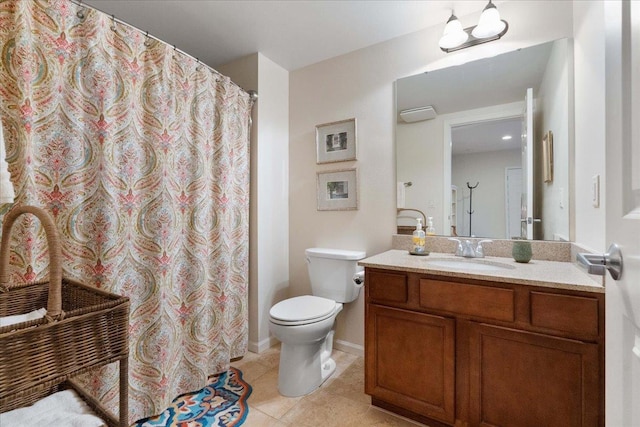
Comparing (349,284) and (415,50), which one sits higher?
(415,50)

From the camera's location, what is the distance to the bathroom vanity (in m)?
1.09

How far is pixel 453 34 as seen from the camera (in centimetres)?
173

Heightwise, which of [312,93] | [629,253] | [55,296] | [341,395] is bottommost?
[341,395]

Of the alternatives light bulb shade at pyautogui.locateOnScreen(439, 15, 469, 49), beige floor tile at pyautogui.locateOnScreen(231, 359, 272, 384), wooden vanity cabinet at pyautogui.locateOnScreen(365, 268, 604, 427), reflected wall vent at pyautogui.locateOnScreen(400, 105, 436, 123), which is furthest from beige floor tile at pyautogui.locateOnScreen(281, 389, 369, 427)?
light bulb shade at pyautogui.locateOnScreen(439, 15, 469, 49)

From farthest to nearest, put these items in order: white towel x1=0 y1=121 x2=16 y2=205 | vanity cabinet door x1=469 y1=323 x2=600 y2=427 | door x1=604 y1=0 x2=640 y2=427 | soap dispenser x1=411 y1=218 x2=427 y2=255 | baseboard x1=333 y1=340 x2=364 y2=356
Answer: baseboard x1=333 y1=340 x2=364 y2=356
soap dispenser x1=411 y1=218 x2=427 y2=255
vanity cabinet door x1=469 y1=323 x2=600 y2=427
white towel x1=0 y1=121 x2=16 y2=205
door x1=604 y1=0 x2=640 y2=427

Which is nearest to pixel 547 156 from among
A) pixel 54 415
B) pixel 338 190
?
pixel 338 190

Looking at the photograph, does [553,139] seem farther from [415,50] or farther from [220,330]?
[220,330]

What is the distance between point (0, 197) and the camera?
30.6 inches

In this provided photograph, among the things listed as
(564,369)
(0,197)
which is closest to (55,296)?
(0,197)

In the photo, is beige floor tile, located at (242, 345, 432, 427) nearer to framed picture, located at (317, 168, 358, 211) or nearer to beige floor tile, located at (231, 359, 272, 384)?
beige floor tile, located at (231, 359, 272, 384)

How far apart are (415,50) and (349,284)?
1.71m

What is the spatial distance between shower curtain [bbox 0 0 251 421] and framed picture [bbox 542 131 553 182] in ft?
6.34


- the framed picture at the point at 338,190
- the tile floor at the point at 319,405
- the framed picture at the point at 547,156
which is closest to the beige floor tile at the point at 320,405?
the tile floor at the point at 319,405

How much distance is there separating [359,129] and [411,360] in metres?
1.59
